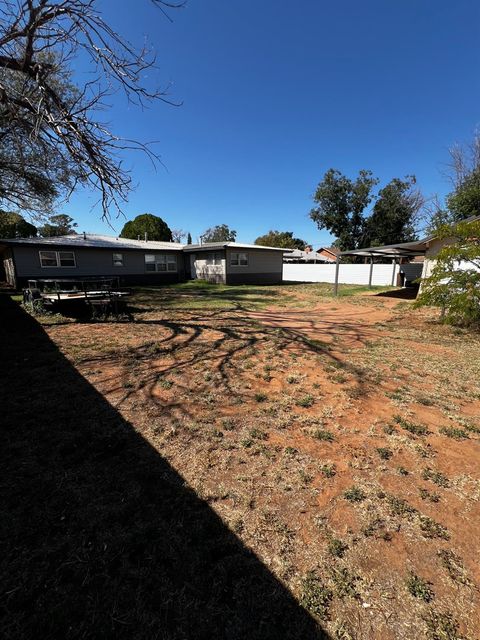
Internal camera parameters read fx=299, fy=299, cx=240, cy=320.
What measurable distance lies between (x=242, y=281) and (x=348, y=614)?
20.6m

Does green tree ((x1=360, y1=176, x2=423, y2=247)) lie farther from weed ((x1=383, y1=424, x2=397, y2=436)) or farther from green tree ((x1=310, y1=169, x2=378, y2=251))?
weed ((x1=383, y1=424, x2=397, y2=436))

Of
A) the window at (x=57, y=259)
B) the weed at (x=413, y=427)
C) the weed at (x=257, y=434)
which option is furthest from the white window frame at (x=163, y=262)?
the weed at (x=413, y=427)

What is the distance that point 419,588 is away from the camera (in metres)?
1.64

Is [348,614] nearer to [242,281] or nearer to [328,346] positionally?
[328,346]

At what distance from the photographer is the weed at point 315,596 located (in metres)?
1.53

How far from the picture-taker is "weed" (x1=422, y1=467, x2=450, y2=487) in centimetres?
245

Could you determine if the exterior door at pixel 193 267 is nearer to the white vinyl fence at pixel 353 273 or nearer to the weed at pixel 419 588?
the white vinyl fence at pixel 353 273

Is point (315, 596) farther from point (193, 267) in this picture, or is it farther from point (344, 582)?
point (193, 267)

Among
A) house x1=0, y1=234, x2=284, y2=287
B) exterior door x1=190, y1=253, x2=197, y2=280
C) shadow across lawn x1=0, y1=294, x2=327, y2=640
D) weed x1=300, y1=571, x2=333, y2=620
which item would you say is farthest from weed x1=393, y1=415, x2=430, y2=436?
exterior door x1=190, y1=253, x2=197, y2=280

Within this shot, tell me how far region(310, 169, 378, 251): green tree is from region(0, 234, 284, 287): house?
16211 millimetres

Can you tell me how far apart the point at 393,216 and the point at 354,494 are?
→ 38.7 metres

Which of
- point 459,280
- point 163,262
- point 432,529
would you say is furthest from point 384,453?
point 163,262

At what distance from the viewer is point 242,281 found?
21.7 metres

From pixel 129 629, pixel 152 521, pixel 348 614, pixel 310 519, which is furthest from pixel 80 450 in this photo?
pixel 348 614
